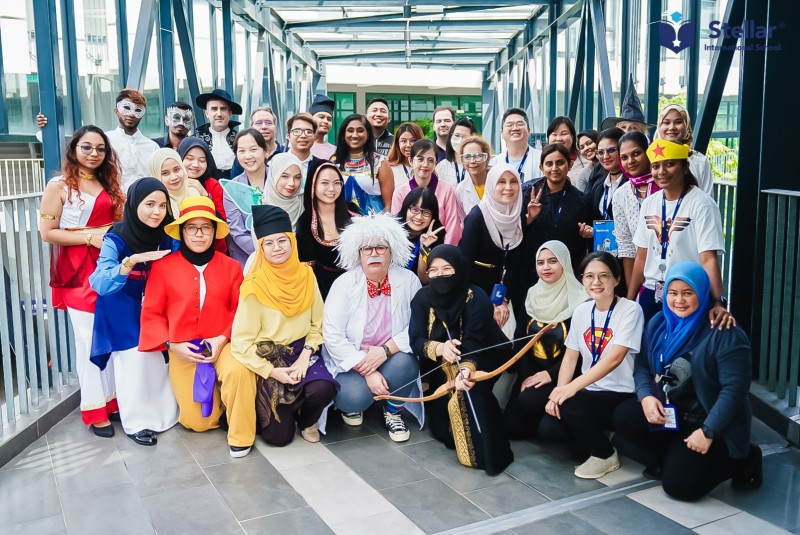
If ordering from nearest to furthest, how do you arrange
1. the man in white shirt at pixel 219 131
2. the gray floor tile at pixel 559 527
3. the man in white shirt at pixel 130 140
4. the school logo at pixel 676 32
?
the gray floor tile at pixel 559 527 < the man in white shirt at pixel 130 140 < the man in white shirt at pixel 219 131 < the school logo at pixel 676 32

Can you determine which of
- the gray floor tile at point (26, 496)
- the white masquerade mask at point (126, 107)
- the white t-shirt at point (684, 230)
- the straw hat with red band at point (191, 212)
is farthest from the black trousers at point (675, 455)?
the white masquerade mask at point (126, 107)

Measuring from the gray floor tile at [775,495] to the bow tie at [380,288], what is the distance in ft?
6.39

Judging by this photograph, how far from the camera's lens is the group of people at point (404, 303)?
348 cm

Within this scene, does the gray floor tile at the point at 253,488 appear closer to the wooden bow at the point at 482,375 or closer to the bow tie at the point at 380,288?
the wooden bow at the point at 482,375

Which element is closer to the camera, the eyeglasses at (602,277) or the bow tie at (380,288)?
the eyeglasses at (602,277)

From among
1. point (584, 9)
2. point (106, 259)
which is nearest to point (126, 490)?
point (106, 259)

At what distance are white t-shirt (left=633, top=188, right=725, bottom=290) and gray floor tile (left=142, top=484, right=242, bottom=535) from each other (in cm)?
241

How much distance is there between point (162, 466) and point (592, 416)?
2.18m

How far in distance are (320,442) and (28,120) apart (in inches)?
171

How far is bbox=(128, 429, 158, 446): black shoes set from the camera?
3.88m

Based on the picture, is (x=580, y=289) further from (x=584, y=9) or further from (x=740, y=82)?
(x=584, y=9)

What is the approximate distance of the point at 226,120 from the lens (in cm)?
556

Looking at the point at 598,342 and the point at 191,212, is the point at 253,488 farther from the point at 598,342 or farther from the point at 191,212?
the point at 598,342

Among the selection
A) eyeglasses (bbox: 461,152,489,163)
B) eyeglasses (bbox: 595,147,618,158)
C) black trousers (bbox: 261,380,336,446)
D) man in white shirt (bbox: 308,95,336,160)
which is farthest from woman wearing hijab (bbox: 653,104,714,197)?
man in white shirt (bbox: 308,95,336,160)
